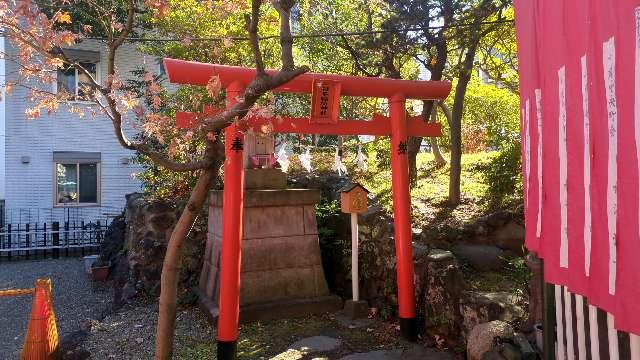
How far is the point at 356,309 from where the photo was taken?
7.07m

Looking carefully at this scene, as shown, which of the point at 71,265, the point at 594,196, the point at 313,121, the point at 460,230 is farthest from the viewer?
the point at 71,265

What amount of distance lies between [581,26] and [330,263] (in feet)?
20.4

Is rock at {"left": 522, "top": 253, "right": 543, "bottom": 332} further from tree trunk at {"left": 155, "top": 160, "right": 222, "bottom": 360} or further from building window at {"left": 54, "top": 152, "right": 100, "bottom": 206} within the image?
building window at {"left": 54, "top": 152, "right": 100, "bottom": 206}

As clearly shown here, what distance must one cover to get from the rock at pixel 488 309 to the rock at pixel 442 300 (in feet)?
0.61

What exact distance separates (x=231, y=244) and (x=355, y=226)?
2106 millimetres

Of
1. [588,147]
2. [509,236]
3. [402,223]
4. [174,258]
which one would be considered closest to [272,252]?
[402,223]

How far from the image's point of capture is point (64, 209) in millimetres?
15656

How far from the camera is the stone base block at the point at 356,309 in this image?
7.06 meters

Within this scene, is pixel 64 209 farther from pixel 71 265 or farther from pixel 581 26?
pixel 581 26

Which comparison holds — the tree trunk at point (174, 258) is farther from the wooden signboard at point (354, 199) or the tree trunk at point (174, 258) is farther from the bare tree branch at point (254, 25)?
the wooden signboard at point (354, 199)

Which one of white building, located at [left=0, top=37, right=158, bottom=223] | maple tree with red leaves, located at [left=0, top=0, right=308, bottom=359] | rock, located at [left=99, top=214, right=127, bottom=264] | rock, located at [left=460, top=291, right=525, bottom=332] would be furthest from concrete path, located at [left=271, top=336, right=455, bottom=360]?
white building, located at [left=0, top=37, right=158, bottom=223]

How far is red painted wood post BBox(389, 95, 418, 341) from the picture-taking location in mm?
6172

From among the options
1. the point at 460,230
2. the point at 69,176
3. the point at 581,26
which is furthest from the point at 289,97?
the point at 581,26

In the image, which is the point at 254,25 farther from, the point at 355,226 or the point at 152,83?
the point at 355,226
